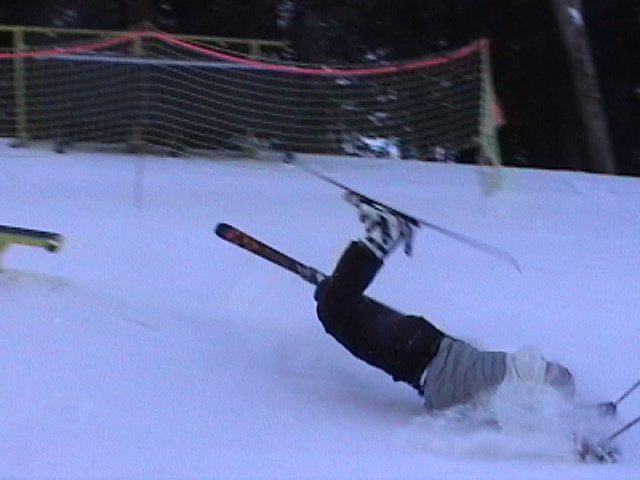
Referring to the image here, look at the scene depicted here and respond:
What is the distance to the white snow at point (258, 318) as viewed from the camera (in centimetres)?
408

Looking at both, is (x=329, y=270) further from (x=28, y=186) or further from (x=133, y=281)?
(x=28, y=186)

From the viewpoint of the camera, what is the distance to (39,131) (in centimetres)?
1055

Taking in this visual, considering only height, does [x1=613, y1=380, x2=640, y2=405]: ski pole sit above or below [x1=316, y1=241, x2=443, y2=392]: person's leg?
below

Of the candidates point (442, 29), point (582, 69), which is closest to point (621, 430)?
point (582, 69)

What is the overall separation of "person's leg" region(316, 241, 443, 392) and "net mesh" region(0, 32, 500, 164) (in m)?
5.31

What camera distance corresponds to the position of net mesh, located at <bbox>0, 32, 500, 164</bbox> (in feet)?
34.3

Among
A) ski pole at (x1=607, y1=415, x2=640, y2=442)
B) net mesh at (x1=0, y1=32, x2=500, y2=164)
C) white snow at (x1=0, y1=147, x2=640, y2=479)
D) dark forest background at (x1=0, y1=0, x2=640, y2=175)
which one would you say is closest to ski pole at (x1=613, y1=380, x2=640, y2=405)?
white snow at (x1=0, y1=147, x2=640, y2=479)

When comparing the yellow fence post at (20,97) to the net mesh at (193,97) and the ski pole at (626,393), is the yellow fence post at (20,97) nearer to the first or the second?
the net mesh at (193,97)

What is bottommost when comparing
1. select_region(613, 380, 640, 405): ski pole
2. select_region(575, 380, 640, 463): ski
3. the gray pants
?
select_region(613, 380, 640, 405): ski pole

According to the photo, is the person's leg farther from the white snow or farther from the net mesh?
the net mesh

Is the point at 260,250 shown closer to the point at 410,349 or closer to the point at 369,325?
the point at 369,325

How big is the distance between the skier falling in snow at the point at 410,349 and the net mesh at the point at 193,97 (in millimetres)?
5264

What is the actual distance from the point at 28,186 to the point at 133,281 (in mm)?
2681

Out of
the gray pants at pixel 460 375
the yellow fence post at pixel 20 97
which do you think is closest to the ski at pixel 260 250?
the gray pants at pixel 460 375
